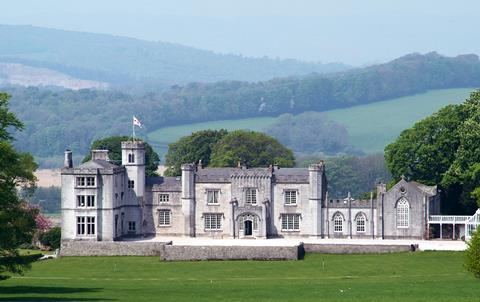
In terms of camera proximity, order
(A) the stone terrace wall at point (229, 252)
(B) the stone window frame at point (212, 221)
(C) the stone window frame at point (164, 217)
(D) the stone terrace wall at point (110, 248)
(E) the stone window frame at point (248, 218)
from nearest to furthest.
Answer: (A) the stone terrace wall at point (229, 252), (D) the stone terrace wall at point (110, 248), (E) the stone window frame at point (248, 218), (B) the stone window frame at point (212, 221), (C) the stone window frame at point (164, 217)

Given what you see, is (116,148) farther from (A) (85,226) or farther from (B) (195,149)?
(A) (85,226)

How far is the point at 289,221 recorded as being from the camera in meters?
103

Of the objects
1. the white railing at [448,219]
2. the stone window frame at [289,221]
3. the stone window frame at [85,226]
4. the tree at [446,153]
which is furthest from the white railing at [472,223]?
the stone window frame at [85,226]

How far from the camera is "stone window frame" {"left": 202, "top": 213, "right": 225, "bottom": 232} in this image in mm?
103375

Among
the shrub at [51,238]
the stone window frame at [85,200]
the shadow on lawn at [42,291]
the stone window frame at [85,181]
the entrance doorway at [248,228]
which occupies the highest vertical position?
the stone window frame at [85,181]

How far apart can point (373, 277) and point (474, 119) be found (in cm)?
2311

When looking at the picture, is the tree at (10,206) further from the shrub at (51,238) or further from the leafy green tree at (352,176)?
the leafy green tree at (352,176)

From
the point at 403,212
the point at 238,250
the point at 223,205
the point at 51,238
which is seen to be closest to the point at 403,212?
the point at 403,212

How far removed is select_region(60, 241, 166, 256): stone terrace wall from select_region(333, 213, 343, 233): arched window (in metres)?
12.2

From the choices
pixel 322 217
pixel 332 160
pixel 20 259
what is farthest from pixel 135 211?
pixel 332 160

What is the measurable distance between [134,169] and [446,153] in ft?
66.2

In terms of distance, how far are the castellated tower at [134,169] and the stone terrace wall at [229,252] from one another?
11294 millimetres

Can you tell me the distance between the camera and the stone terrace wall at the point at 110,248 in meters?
95.6

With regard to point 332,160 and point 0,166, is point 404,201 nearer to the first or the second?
point 0,166
